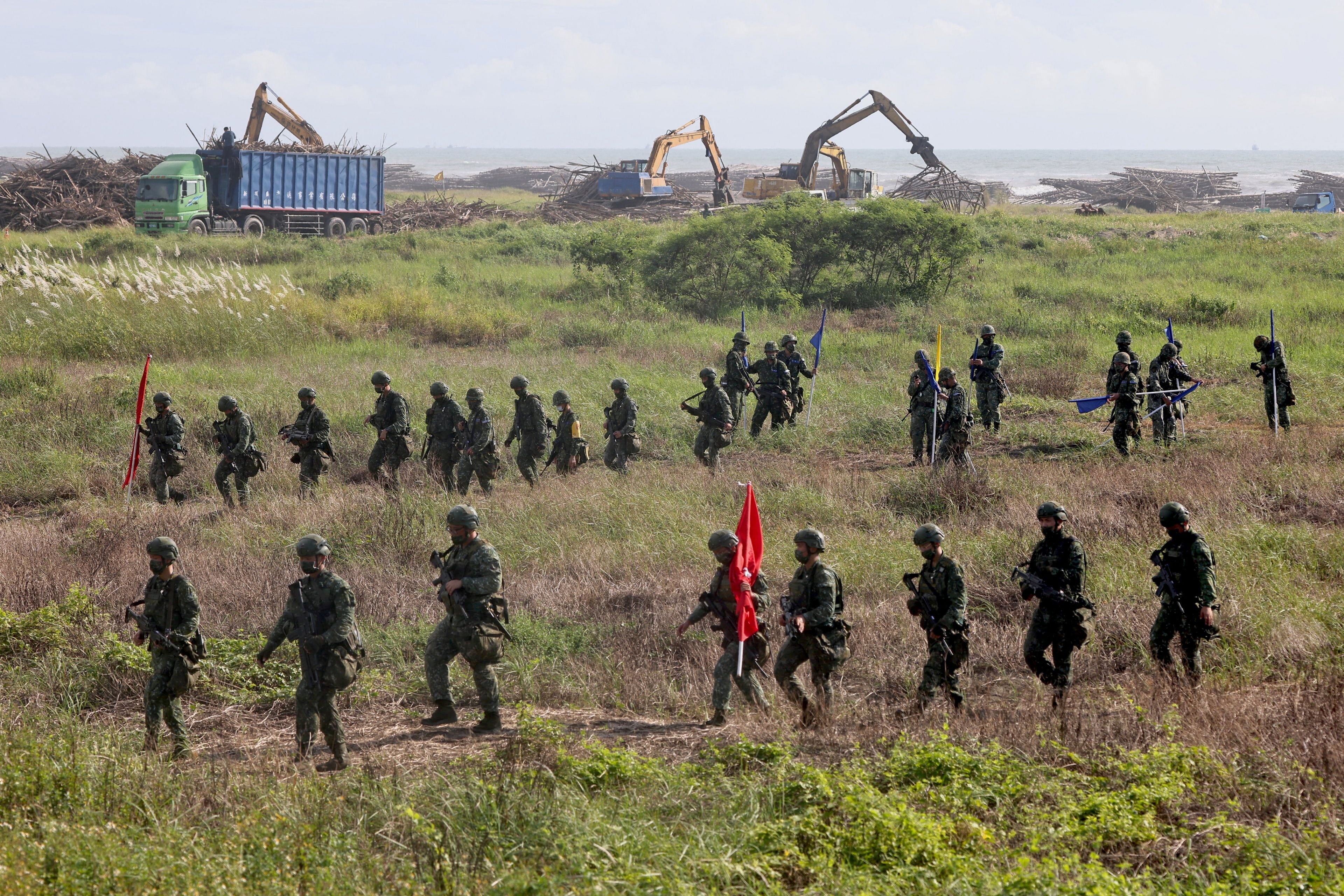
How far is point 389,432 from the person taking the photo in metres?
12.5

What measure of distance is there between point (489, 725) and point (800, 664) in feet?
6.59

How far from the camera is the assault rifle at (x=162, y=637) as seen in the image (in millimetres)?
6367

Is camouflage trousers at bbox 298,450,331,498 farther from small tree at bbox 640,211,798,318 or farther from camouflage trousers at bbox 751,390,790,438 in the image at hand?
small tree at bbox 640,211,798,318

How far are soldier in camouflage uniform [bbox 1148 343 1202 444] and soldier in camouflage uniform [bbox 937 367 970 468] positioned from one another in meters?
2.82

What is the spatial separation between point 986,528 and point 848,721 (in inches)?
167

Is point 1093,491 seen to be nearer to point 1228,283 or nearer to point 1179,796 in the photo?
point 1179,796

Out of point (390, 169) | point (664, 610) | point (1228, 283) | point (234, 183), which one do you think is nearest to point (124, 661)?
point (664, 610)

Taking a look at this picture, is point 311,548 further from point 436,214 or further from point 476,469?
point 436,214

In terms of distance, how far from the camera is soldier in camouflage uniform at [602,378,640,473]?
508 inches

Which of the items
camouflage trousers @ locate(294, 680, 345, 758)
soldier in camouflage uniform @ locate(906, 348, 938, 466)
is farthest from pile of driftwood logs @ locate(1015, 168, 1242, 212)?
camouflage trousers @ locate(294, 680, 345, 758)

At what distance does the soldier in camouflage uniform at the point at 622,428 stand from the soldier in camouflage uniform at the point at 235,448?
3940mm

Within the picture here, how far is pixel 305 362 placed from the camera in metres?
18.4

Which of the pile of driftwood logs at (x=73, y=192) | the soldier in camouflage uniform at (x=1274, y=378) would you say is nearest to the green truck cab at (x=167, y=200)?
the pile of driftwood logs at (x=73, y=192)

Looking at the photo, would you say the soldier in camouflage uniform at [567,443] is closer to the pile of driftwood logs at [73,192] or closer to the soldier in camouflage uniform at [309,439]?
the soldier in camouflage uniform at [309,439]
